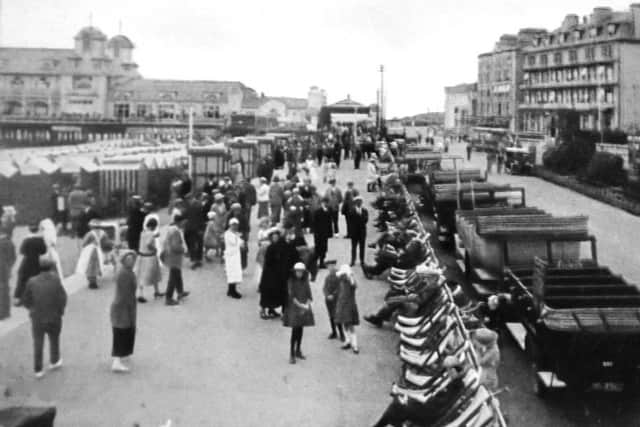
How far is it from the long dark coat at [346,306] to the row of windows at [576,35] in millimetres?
43958

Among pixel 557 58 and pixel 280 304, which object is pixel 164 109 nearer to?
pixel 280 304

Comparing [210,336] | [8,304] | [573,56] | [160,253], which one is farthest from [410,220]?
[573,56]

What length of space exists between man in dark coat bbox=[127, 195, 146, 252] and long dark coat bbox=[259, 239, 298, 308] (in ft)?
9.30

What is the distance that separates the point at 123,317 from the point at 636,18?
45.6 metres

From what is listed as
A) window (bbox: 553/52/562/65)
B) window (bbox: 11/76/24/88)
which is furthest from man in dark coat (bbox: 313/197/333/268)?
window (bbox: 553/52/562/65)

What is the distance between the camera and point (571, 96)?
57.8 meters

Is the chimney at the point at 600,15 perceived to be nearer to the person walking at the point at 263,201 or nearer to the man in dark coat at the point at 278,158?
the man in dark coat at the point at 278,158

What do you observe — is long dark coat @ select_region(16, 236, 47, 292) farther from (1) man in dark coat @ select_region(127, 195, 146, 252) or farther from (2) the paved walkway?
(1) man in dark coat @ select_region(127, 195, 146, 252)

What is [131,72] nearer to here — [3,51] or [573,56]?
[3,51]

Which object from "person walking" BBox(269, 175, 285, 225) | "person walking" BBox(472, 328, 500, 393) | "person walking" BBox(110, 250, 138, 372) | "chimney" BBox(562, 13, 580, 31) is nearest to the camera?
"person walking" BBox(472, 328, 500, 393)

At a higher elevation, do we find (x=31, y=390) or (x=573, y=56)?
(x=573, y=56)

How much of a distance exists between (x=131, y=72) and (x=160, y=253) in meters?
4.03

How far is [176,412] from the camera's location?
7.61m

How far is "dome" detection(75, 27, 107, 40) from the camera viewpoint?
11.2 m
